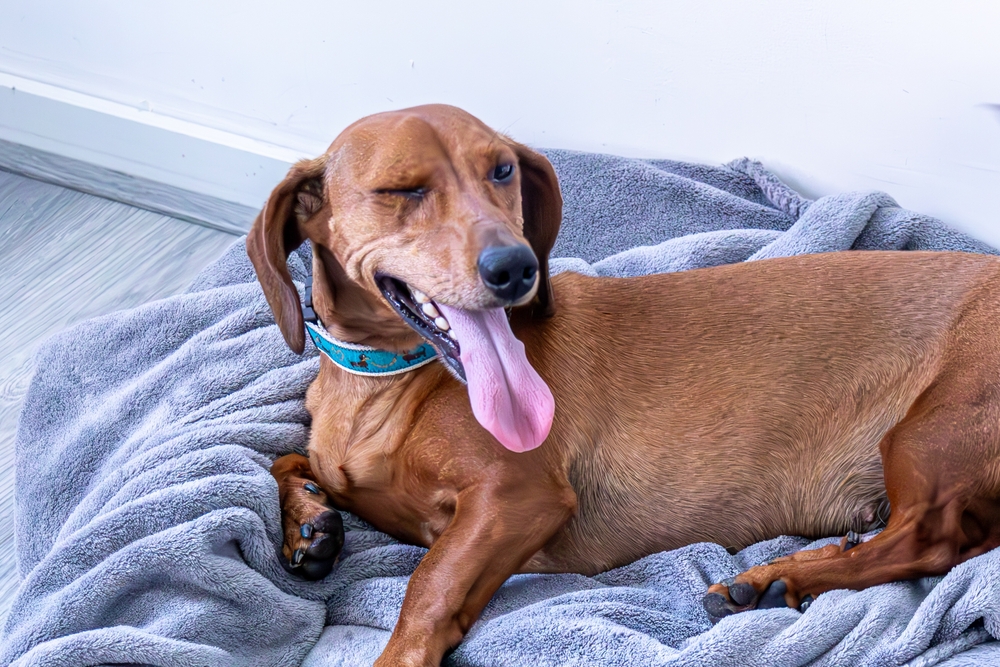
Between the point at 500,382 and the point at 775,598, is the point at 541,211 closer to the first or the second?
the point at 500,382

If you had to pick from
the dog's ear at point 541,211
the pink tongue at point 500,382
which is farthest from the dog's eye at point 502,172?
the pink tongue at point 500,382

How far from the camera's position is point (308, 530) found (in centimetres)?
218

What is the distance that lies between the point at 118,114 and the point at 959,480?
330cm

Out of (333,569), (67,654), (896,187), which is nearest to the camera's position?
(67,654)

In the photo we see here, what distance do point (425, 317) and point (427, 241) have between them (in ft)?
0.51

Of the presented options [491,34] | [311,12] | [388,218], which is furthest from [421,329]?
[311,12]

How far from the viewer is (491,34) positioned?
3.21 metres

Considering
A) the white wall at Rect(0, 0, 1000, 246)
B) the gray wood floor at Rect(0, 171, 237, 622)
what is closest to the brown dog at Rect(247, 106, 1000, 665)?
the white wall at Rect(0, 0, 1000, 246)

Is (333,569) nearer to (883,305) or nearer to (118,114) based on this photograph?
(883,305)

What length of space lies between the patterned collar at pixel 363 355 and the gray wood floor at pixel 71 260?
151 centimetres

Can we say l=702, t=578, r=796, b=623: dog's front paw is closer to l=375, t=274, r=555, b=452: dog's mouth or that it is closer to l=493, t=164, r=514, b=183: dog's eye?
l=375, t=274, r=555, b=452: dog's mouth

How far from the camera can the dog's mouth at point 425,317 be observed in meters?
1.91

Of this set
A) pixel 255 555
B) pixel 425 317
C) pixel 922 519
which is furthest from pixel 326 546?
pixel 922 519

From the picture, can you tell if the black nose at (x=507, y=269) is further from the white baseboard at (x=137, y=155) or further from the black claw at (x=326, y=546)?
the white baseboard at (x=137, y=155)
